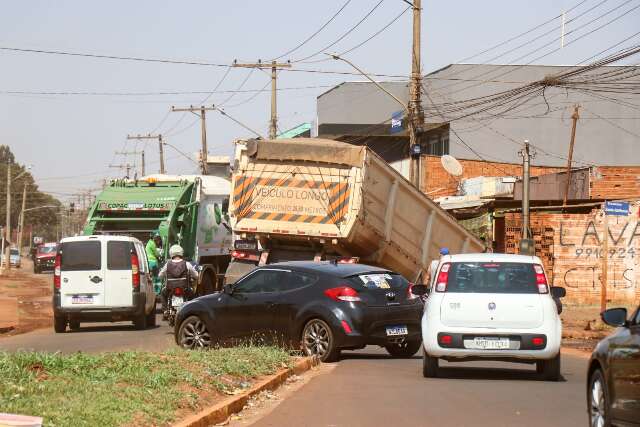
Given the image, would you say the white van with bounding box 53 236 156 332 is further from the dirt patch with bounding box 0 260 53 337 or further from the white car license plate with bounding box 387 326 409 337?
the white car license plate with bounding box 387 326 409 337

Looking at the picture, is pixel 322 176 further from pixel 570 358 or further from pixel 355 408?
pixel 355 408

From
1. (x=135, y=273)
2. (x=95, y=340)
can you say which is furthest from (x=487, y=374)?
(x=135, y=273)

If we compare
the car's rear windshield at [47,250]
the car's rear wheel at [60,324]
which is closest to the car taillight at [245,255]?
the car's rear wheel at [60,324]

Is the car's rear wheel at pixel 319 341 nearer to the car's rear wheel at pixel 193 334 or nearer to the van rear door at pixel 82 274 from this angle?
the car's rear wheel at pixel 193 334

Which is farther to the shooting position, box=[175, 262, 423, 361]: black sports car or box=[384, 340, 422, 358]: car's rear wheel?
box=[384, 340, 422, 358]: car's rear wheel

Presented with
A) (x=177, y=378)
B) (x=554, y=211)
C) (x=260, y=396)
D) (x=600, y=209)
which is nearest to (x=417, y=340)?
(x=260, y=396)

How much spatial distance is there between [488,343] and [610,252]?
21.6 metres

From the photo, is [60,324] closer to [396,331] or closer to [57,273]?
[57,273]

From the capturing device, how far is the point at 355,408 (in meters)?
12.1

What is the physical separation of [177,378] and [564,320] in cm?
1897

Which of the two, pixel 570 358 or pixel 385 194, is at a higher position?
pixel 385 194

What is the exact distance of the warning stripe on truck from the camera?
79.6ft

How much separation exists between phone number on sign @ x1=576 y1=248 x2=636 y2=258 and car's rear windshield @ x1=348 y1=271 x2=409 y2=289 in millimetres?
17776

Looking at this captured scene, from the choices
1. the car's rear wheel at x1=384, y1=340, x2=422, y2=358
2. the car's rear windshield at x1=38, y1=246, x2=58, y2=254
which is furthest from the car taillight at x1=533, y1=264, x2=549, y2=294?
the car's rear windshield at x1=38, y1=246, x2=58, y2=254
